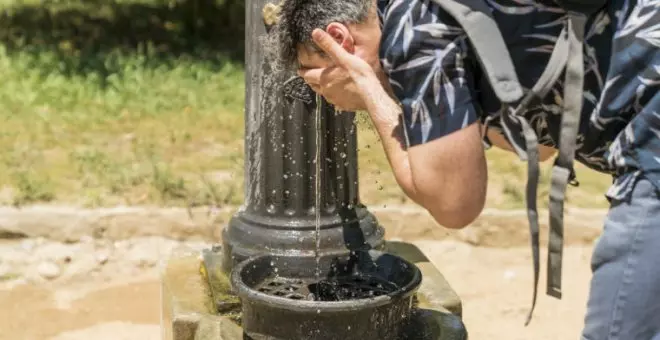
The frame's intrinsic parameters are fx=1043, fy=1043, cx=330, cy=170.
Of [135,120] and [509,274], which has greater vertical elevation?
[135,120]

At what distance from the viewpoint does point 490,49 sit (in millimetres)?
2145

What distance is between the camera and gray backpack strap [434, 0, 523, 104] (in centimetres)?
214

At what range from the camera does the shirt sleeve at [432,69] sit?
2180mm

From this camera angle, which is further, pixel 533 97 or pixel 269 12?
pixel 269 12

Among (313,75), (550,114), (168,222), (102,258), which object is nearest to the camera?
(550,114)

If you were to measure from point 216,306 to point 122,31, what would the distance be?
26.6 feet

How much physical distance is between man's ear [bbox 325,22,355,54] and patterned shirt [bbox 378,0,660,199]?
0.14 metres

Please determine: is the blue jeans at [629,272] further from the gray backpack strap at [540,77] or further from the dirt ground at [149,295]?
the dirt ground at [149,295]

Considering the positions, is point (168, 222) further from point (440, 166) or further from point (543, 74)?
point (543, 74)

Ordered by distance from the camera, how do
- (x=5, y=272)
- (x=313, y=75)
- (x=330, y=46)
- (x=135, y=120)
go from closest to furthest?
1. (x=330, y=46)
2. (x=313, y=75)
3. (x=5, y=272)
4. (x=135, y=120)

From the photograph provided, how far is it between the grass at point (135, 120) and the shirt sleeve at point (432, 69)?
1365mm

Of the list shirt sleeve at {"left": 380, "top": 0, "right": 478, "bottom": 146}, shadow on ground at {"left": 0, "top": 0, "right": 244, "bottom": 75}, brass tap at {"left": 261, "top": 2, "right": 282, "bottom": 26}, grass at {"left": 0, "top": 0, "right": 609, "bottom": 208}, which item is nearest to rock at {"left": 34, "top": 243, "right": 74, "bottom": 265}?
grass at {"left": 0, "top": 0, "right": 609, "bottom": 208}

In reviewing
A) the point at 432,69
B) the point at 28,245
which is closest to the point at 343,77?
the point at 432,69

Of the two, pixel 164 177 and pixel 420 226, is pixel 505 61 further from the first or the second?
pixel 164 177
